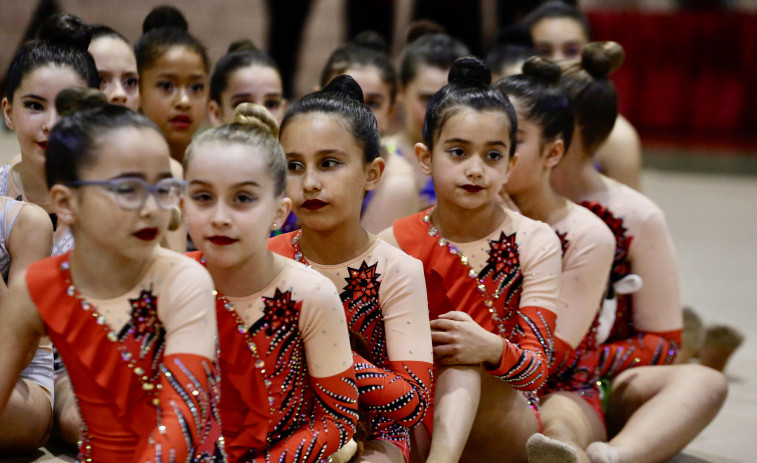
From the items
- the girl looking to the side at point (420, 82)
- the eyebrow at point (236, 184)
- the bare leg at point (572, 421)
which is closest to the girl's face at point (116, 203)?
the eyebrow at point (236, 184)

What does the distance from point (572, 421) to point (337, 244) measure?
0.88 metres

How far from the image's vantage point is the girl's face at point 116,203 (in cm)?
162

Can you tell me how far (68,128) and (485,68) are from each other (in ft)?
3.99

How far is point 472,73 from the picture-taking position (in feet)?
8.04

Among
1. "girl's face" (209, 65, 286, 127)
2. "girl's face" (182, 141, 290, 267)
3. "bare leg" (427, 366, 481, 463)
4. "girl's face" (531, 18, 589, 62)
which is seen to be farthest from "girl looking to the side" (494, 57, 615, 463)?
"girl's face" (531, 18, 589, 62)

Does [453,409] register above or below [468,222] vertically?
below

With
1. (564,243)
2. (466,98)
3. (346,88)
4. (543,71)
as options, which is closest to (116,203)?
(346,88)

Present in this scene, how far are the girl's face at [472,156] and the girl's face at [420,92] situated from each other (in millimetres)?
1303

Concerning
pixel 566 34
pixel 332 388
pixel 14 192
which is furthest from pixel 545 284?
pixel 566 34

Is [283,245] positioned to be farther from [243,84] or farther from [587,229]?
[243,84]

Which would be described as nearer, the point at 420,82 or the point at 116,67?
the point at 116,67

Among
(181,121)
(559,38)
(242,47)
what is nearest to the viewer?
(181,121)

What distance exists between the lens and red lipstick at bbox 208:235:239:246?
180 cm

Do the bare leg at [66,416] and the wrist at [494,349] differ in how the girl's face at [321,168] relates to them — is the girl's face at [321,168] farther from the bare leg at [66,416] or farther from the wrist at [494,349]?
the bare leg at [66,416]
